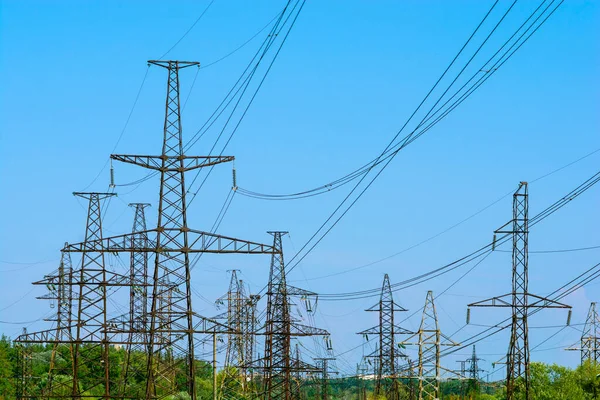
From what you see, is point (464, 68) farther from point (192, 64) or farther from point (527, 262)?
point (527, 262)

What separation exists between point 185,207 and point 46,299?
119 feet

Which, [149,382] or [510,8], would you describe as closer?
[510,8]

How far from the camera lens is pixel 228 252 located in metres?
45.7

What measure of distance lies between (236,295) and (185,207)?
60644 millimetres

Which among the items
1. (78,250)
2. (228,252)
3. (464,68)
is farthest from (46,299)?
(464,68)

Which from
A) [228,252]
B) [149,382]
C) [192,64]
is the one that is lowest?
[149,382]

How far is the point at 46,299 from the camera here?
81938 mm

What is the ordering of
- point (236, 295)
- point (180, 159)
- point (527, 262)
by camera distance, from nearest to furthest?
point (180, 159), point (527, 262), point (236, 295)

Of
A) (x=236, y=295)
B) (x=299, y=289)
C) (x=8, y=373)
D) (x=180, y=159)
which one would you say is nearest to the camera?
(x=180, y=159)

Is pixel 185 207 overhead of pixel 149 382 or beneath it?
overhead

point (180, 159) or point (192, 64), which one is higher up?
point (192, 64)

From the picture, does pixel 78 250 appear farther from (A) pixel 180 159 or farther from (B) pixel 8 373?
(B) pixel 8 373

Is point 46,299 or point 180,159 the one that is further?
point 46,299

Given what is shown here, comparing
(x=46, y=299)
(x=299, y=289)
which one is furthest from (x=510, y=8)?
(x=46, y=299)
